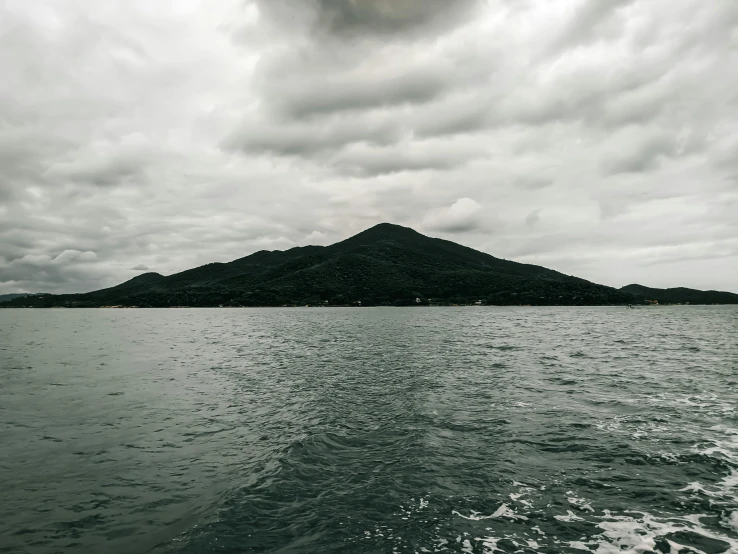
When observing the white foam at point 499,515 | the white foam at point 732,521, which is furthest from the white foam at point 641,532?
the white foam at point 499,515

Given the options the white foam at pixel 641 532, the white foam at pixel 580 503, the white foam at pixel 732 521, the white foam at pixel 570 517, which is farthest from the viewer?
the white foam at pixel 580 503

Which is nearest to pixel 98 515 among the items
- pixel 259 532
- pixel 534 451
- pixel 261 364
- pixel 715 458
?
pixel 259 532

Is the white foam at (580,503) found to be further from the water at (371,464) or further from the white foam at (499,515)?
the white foam at (499,515)

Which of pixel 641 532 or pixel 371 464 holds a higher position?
pixel 371 464

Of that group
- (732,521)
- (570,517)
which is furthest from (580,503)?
(732,521)

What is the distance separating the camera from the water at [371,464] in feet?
40.1

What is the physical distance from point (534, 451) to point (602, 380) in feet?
71.9

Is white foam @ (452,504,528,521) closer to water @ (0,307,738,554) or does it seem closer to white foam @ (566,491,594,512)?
water @ (0,307,738,554)

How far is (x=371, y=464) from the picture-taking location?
17438mm

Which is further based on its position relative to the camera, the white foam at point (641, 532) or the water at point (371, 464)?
the water at point (371, 464)

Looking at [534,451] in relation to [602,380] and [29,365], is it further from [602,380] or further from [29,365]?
[29,365]

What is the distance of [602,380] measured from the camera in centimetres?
3653

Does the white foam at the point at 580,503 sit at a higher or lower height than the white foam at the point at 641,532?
higher

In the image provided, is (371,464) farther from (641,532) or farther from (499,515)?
(641,532)
